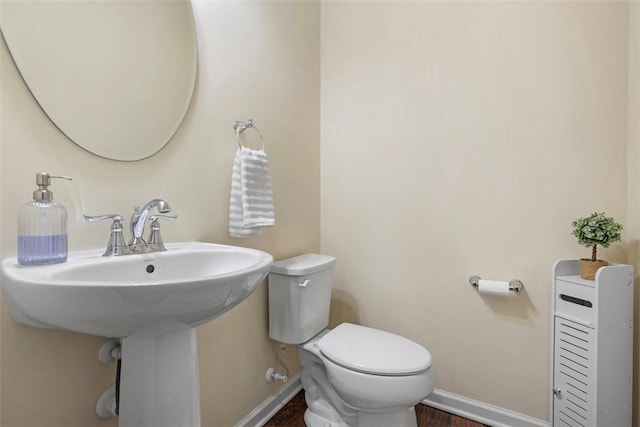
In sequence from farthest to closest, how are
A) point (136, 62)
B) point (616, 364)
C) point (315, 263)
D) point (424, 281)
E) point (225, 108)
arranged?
point (424, 281), point (315, 263), point (225, 108), point (616, 364), point (136, 62)

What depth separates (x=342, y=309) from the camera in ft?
5.88

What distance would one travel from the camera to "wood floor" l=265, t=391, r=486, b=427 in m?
1.41

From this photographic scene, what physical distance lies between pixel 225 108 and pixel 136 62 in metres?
0.34

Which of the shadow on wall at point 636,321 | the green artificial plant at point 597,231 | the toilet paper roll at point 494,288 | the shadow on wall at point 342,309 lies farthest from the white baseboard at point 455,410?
the green artificial plant at point 597,231

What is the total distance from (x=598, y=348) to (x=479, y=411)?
0.63 meters

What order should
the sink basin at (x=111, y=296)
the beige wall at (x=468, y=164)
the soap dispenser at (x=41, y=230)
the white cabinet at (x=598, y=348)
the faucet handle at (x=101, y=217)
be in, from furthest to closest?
the beige wall at (x=468, y=164)
the white cabinet at (x=598, y=348)
the faucet handle at (x=101, y=217)
the soap dispenser at (x=41, y=230)
the sink basin at (x=111, y=296)

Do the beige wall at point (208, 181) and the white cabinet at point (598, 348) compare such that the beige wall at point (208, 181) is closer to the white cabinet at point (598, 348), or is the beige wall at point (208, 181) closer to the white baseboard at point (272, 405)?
the white baseboard at point (272, 405)

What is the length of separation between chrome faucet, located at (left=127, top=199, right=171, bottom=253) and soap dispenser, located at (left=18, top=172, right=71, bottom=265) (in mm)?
165

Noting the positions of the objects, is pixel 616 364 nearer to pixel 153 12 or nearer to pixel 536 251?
pixel 536 251

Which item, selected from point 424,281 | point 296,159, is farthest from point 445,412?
point 296,159

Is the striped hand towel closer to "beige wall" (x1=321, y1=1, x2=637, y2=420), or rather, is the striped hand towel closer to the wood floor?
"beige wall" (x1=321, y1=1, x2=637, y2=420)

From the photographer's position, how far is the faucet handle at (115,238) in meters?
0.81

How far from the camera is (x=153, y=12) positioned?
99 cm

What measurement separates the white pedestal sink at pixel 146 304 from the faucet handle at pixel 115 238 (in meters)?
0.04
